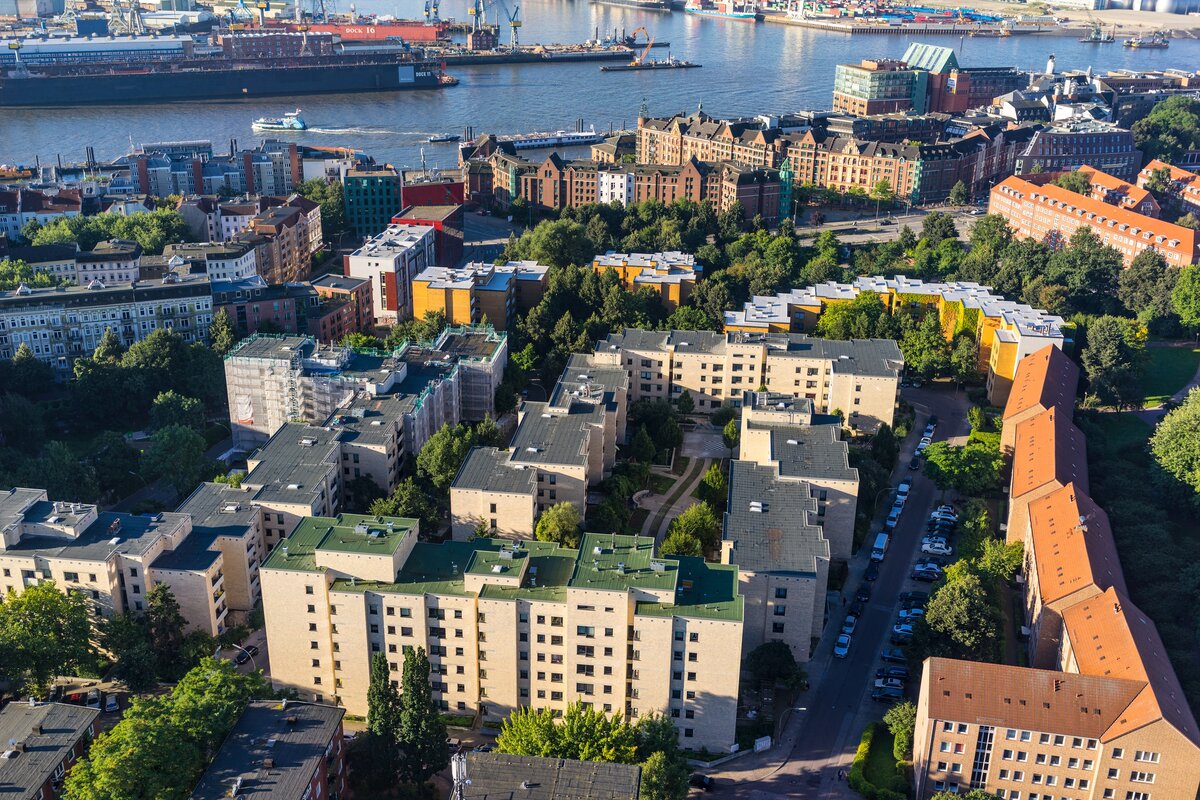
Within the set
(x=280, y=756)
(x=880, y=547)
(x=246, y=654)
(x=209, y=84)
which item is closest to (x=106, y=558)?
(x=246, y=654)

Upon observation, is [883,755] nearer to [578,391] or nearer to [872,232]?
[578,391]

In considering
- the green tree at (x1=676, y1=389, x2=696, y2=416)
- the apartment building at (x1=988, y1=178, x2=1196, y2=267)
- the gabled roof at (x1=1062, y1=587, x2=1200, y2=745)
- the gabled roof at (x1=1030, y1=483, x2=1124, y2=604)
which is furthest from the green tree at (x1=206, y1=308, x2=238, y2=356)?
the apartment building at (x1=988, y1=178, x2=1196, y2=267)

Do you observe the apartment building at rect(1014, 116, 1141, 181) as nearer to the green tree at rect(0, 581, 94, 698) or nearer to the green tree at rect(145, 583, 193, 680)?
the green tree at rect(145, 583, 193, 680)

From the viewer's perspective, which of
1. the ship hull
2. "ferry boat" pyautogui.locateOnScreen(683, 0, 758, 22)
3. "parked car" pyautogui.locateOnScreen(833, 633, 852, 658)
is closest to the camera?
"parked car" pyautogui.locateOnScreen(833, 633, 852, 658)

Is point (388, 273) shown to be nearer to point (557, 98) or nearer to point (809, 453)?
point (809, 453)

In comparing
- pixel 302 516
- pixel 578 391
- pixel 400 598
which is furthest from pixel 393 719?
pixel 578 391

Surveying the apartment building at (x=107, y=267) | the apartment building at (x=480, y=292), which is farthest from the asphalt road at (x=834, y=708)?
the apartment building at (x=107, y=267)

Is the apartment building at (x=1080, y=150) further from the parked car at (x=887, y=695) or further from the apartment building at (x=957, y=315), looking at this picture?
the parked car at (x=887, y=695)
